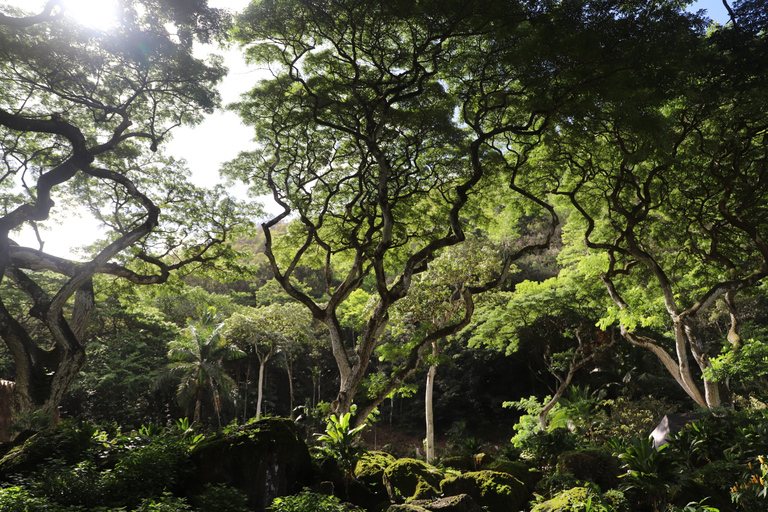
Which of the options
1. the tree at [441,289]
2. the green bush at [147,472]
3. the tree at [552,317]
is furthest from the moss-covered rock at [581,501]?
the tree at [552,317]

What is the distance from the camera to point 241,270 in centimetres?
1191

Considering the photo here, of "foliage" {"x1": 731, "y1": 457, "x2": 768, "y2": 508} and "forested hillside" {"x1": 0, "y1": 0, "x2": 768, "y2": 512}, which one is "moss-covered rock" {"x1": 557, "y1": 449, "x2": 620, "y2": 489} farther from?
"foliage" {"x1": 731, "y1": 457, "x2": 768, "y2": 508}

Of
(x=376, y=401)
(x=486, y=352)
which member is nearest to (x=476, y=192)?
(x=376, y=401)

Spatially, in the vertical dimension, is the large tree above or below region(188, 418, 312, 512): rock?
above

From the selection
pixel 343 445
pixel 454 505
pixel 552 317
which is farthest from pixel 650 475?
→ pixel 552 317

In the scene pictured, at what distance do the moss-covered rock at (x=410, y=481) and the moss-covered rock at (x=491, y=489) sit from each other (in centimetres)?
26

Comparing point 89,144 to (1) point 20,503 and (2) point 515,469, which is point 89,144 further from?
(2) point 515,469

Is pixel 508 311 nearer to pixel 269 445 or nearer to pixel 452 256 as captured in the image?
pixel 452 256

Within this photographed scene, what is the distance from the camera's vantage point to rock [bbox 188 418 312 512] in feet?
17.6

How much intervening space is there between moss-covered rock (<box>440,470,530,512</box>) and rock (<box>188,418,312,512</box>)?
214 cm

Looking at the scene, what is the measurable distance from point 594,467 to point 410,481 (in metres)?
2.79

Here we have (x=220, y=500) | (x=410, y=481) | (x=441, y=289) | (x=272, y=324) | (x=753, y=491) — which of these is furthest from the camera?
(x=272, y=324)

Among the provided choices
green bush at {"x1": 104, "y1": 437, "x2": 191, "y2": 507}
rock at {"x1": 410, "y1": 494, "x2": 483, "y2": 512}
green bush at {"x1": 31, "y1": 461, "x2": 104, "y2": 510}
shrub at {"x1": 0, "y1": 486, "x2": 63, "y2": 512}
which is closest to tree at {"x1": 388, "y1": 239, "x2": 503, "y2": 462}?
rock at {"x1": 410, "y1": 494, "x2": 483, "y2": 512}

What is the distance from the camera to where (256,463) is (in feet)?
18.1
